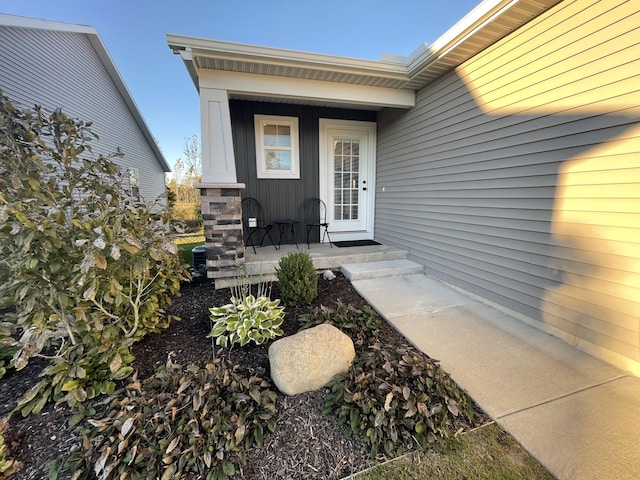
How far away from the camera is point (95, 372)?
1686 millimetres

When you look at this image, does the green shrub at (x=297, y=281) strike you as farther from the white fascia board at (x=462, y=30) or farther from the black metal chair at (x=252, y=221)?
the white fascia board at (x=462, y=30)

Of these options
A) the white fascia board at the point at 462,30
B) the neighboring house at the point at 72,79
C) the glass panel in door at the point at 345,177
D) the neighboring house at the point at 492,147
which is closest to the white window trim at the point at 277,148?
the neighboring house at the point at 492,147

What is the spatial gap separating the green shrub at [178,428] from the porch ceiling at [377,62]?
3243 millimetres

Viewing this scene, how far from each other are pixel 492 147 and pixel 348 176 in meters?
2.61

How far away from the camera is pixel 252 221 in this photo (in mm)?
4566

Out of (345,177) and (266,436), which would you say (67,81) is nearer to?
(345,177)

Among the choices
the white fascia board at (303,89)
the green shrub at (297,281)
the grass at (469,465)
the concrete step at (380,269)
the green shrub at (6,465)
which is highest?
the white fascia board at (303,89)

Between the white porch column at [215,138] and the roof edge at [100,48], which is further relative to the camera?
the roof edge at [100,48]

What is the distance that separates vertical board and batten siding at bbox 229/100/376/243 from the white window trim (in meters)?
0.06

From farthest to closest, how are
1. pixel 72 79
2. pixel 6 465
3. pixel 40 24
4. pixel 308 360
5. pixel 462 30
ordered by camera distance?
pixel 72 79
pixel 40 24
pixel 462 30
pixel 308 360
pixel 6 465

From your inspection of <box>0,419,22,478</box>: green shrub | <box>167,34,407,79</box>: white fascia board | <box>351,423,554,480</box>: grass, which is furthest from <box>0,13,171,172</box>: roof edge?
<box>351,423,554,480</box>: grass

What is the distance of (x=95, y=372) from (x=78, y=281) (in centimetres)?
64

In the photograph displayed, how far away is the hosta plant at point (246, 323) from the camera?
6.95 ft

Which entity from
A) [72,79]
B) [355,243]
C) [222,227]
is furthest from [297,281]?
[72,79]
